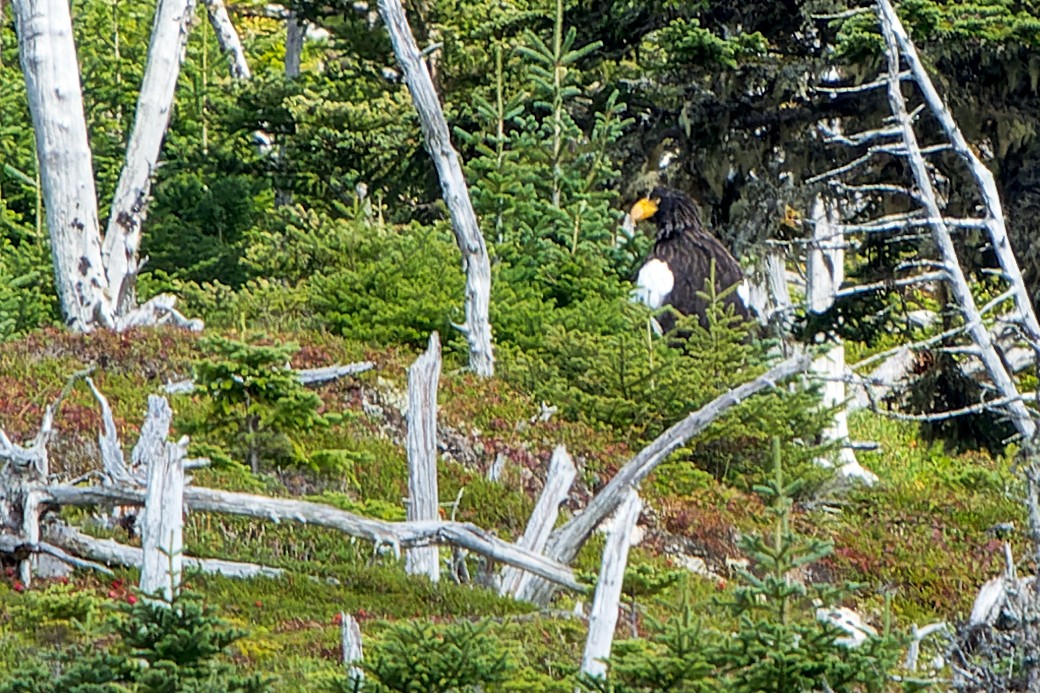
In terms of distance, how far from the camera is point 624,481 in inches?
385

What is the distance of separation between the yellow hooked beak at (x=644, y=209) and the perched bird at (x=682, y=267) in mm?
79

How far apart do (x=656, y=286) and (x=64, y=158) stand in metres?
5.78

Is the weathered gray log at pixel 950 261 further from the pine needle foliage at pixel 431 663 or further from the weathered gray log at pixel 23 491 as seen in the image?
the weathered gray log at pixel 23 491

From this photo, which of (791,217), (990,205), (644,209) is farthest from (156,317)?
(990,205)

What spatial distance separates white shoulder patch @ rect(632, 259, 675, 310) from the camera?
14367mm

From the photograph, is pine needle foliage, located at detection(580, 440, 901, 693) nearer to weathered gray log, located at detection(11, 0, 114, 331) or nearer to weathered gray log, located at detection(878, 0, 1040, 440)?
weathered gray log, located at detection(878, 0, 1040, 440)

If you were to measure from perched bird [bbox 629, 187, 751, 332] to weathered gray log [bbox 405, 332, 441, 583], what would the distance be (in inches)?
168

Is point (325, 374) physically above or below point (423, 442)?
above

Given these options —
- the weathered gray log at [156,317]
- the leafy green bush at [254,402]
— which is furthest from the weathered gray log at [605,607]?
the weathered gray log at [156,317]

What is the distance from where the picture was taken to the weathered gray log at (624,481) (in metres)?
9.51

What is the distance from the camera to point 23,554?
9.18 m

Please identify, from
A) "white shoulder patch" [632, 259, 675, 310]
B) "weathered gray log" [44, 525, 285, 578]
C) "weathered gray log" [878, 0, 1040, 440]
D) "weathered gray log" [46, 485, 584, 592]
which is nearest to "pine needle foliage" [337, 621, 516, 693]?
"weathered gray log" [46, 485, 584, 592]

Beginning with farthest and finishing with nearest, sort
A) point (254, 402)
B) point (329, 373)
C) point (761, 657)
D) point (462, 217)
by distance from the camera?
point (462, 217) → point (329, 373) → point (254, 402) → point (761, 657)

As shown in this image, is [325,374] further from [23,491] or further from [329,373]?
[23,491]
